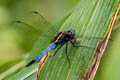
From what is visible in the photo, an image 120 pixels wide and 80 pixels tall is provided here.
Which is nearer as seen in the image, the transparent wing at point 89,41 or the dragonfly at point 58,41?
the transparent wing at point 89,41

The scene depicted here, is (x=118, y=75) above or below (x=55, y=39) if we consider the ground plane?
below

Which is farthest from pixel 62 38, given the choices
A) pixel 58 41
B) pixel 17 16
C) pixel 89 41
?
pixel 17 16

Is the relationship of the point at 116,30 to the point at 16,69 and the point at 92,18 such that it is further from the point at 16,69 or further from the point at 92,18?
the point at 16,69

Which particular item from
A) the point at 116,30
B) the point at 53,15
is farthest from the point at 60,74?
the point at 53,15

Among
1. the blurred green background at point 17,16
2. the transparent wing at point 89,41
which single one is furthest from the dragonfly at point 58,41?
the blurred green background at point 17,16

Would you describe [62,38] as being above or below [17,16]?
below

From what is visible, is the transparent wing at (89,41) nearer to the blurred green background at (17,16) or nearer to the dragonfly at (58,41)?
the dragonfly at (58,41)

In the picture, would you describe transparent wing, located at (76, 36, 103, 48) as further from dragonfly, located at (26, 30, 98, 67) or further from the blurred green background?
the blurred green background

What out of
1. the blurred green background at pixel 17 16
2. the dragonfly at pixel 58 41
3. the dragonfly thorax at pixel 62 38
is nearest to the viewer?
the dragonfly at pixel 58 41

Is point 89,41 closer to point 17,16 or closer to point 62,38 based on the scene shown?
point 62,38

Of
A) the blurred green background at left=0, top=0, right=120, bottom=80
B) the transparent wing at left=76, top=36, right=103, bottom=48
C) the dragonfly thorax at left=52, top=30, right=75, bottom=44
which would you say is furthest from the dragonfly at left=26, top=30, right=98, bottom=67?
the blurred green background at left=0, top=0, right=120, bottom=80

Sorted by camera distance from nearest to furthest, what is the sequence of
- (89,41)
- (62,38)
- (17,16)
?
(89,41) < (62,38) < (17,16)
